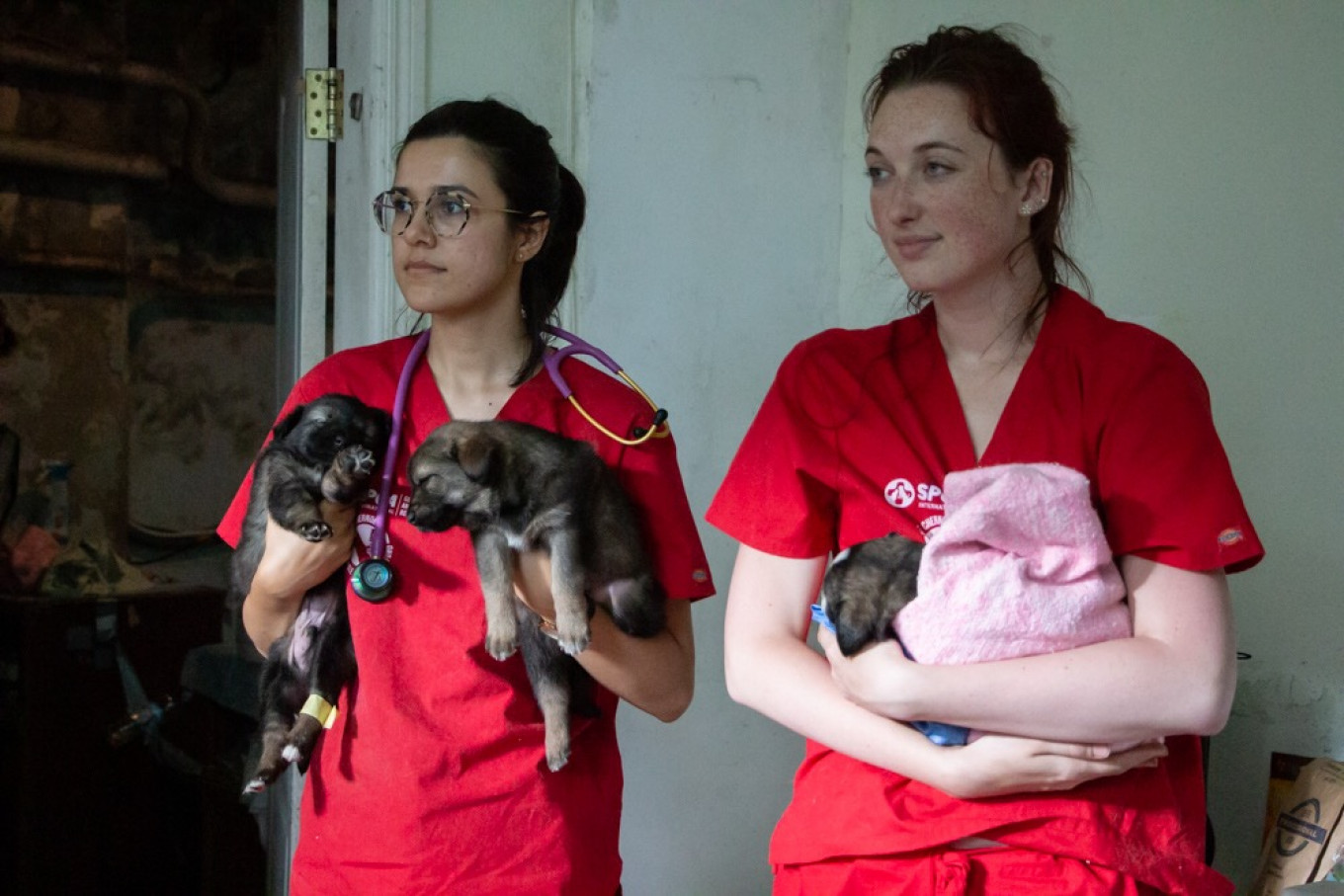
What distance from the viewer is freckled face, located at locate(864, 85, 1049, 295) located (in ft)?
5.42

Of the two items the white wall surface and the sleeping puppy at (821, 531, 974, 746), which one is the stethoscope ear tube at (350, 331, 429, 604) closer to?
the sleeping puppy at (821, 531, 974, 746)

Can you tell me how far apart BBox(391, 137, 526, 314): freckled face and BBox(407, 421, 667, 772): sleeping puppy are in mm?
239

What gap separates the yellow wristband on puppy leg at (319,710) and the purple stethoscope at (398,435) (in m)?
0.18

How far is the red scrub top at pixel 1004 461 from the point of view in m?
1.47

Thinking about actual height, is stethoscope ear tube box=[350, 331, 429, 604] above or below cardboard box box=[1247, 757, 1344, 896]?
above

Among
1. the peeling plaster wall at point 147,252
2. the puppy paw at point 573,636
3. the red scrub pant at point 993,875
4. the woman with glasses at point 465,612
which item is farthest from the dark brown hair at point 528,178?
the peeling plaster wall at point 147,252

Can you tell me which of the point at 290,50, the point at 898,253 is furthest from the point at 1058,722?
the point at 290,50

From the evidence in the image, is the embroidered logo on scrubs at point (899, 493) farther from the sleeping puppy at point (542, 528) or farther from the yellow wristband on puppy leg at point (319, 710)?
the yellow wristband on puppy leg at point (319, 710)

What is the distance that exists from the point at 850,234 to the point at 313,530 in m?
2.19

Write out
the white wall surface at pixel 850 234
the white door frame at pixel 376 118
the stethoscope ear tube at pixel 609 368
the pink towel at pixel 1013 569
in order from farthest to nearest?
1. the white wall surface at pixel 850 234
2. the white door frame at pixel 376 118
3. the stethoscope ear tube at pixel 609 368
4. the pink towel at pixel 1013 569

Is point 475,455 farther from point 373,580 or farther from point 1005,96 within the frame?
point 1005,96

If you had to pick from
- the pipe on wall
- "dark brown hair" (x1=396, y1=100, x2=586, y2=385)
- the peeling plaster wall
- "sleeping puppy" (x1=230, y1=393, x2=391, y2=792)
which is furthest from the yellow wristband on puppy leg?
the pipe on wall

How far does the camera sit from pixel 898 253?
1.69 m

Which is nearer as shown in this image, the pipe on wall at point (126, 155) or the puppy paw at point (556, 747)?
the puppy paw at point (556, 747)
